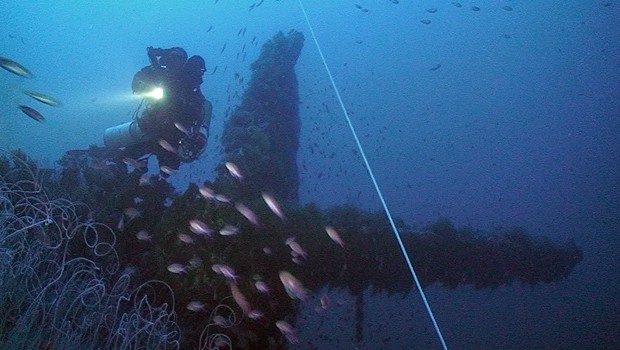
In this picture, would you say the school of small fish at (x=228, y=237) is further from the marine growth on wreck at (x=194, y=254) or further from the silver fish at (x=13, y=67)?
the silver fish at (x=13, y=67)

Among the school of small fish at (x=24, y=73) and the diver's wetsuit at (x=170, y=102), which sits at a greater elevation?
the school of small fish at (x=24, y=73)

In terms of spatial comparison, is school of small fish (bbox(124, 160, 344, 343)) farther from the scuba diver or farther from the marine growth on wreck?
the scuba diver

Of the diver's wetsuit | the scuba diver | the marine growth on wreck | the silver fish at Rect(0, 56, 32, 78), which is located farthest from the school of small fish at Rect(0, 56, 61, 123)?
the diver's wetsuit

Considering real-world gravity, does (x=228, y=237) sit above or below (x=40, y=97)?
below

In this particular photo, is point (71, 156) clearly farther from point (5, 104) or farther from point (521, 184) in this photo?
point (521, 184)

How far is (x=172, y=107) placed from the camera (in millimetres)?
7242

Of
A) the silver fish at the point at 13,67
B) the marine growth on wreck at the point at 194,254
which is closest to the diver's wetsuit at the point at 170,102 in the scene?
the marine growth on wreck at the point at 194,254

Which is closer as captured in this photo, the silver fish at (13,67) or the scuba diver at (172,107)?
the silver fish at (13,67)

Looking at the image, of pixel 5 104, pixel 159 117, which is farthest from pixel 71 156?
pixel 5 104

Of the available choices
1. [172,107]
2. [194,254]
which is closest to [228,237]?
[194,254]

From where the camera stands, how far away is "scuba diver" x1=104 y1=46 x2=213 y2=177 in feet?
23.7

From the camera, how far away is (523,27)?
8006 centimetres

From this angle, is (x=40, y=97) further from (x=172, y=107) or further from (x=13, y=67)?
(x=172, y=107)

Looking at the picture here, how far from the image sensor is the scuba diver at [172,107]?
7.22 metres
